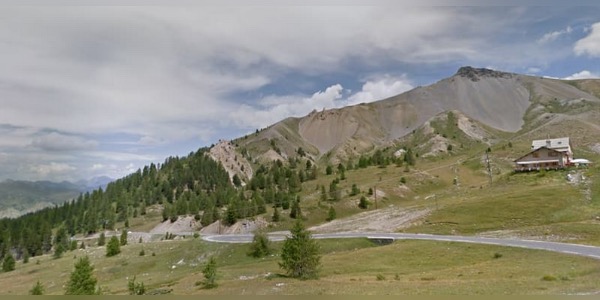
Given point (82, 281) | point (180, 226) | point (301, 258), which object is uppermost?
point (301, 258)

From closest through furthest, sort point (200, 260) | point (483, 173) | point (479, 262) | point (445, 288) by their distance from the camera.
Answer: point (445, 288) → point (479, 262) → point (200, 260) → point (483, 173)

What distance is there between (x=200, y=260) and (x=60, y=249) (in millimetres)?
60697

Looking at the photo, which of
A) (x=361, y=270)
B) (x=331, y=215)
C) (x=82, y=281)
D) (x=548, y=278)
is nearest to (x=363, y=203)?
(x=331, y=215)

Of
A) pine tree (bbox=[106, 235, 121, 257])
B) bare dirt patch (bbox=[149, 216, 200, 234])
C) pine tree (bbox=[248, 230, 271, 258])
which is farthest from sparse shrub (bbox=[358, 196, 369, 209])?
pine tree (bbox=[106, 235, 121, 257])

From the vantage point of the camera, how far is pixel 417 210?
109 metres

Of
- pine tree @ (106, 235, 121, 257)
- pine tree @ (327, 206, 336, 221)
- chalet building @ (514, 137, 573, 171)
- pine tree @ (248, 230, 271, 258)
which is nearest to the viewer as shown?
pine tree @ (248, 230, 271, 258)

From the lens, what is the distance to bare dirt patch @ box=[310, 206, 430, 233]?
324 ft

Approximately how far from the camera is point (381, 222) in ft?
347

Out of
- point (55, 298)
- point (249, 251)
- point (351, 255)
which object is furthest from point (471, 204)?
point (55, 298)

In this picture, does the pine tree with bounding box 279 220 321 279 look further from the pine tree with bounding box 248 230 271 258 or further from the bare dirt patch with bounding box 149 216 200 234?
the bare dirt patch with bounding box 149 216 200 234

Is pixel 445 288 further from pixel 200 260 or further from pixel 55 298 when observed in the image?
pixel 200 260

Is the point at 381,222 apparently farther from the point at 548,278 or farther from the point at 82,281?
the point at 82,281

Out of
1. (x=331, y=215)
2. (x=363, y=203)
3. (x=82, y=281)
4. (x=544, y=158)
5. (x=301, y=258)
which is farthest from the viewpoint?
(x=363, y=203)

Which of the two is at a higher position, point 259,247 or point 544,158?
point 544,158
